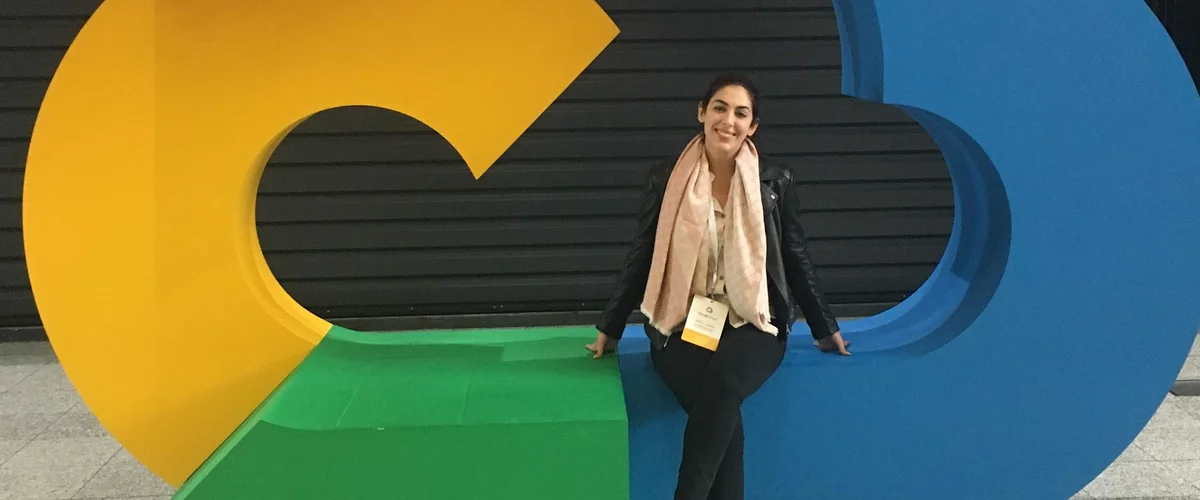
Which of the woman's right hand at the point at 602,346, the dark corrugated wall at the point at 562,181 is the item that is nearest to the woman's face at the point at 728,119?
the woman's right hand at the point at 602,346

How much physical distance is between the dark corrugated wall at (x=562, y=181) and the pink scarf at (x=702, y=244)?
235 cm

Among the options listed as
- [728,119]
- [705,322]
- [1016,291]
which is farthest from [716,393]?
[1016,291]

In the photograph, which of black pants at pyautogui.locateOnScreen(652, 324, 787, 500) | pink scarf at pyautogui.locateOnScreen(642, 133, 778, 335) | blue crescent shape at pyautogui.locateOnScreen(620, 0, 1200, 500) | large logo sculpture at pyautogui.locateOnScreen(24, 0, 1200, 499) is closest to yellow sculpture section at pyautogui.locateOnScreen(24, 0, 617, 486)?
large logo sculpture at pyautogui.locateOnScreen(24, 0, 1200, 499)

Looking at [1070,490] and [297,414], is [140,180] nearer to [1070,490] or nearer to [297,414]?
[297,414]

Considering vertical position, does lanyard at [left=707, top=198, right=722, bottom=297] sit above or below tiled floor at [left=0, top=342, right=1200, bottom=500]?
above

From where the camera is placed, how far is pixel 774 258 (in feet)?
7.13

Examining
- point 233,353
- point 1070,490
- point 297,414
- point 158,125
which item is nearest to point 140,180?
point 158,125

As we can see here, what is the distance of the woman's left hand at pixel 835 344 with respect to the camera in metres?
2.35

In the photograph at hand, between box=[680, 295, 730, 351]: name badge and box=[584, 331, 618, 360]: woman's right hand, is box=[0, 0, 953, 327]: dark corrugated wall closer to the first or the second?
box=[584, 331, 618, 360]: woman's right hand

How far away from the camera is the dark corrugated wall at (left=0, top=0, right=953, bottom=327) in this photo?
4359mm

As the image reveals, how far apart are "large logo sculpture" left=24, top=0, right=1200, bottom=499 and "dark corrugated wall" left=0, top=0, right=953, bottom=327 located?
7.04 ft

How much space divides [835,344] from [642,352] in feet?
1.93

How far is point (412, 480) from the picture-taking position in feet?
6.47

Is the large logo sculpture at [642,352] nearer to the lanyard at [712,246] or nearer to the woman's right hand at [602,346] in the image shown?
the woman's right hand at [602,346]
